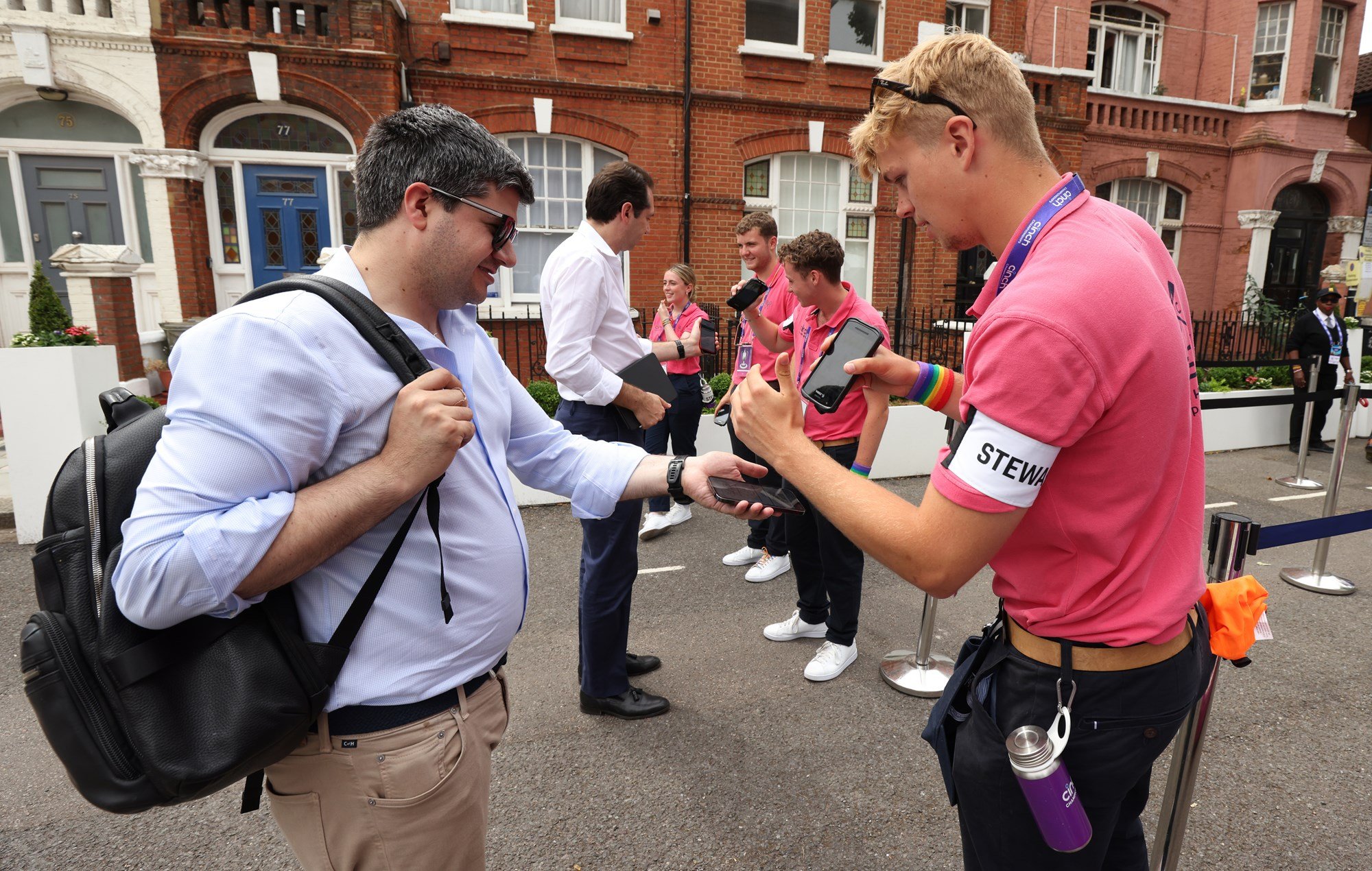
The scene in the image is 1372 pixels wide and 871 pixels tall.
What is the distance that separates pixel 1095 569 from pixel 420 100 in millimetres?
11755

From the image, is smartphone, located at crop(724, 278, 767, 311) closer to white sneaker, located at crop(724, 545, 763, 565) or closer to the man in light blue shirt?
white sneaker, located at crop(724, 545, 763, 565)

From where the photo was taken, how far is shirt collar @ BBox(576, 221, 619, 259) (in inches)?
139

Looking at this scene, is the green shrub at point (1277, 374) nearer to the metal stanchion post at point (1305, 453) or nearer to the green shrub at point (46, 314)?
the metal stanchion post at point (1305, 453)

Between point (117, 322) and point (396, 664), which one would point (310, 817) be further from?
point (117, 322)

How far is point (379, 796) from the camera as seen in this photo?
56.1 inches

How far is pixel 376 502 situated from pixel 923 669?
3.27 m

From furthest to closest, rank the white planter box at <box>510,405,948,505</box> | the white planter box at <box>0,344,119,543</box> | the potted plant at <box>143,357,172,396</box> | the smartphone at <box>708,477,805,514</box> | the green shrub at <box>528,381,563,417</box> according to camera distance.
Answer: the green shrub at <box>528,381,563,417</box> → the white planter box at <box>510,405,948,505</box> → the potted plant at <box>143,357,172,396</box> → the white planter box at <box>0,344,119,543</box> → the smartphone at <box>708,477,805,514</box>

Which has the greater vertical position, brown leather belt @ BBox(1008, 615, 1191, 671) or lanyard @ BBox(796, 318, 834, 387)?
lanyard @ BBox(796, 318, 834, 387)

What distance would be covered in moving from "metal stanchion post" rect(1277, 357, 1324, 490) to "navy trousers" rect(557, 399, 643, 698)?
250 inches

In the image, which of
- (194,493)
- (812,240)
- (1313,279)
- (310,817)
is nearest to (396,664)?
(310,817)

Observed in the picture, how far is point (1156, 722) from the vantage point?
1.45 metres

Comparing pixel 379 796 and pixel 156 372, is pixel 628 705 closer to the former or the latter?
pixel 379 796

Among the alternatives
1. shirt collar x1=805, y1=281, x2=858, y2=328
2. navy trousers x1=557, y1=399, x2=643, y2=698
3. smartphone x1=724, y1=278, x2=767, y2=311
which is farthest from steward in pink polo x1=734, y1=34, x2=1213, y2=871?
smartphone x1=724, y1=278, x2=767, y2=311

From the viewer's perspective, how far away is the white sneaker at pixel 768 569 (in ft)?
17.1
